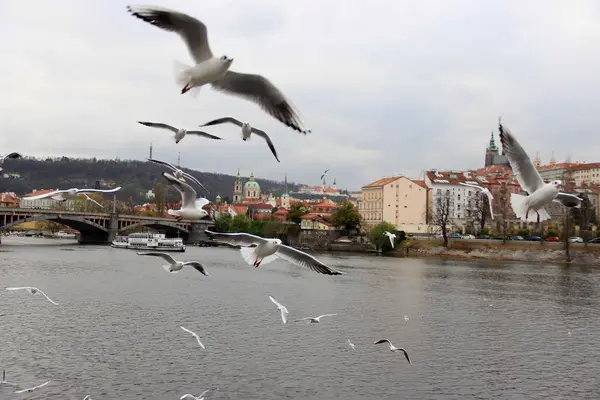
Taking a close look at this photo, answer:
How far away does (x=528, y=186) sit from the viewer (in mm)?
8680

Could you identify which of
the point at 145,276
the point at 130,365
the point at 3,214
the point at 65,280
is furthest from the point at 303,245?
the point at 130,365

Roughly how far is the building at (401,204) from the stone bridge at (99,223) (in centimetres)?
2077

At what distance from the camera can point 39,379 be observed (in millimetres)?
12703

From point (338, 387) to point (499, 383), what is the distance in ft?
11.5

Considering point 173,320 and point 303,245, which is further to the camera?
point 303,245

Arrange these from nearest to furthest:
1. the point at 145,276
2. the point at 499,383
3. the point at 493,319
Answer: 1. the point at 499,383
2. the point at 493,319
3. the point at 145,276

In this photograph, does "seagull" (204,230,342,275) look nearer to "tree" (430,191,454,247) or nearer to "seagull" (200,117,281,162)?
"seagull" (200,117,281,162)

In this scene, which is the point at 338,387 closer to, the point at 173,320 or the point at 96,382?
the point at 96,382

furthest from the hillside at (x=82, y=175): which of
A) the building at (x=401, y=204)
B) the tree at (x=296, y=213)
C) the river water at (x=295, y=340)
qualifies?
the river water at (x=295, y=340)

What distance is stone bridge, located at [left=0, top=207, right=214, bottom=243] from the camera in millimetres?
54053

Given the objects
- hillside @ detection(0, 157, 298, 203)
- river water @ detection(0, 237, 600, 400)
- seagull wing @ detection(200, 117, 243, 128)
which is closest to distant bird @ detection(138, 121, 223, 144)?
seagull wing @ detection(200, 117, 243, 128)

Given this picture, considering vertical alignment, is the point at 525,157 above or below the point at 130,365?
above

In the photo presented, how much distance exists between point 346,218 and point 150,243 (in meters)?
24.8

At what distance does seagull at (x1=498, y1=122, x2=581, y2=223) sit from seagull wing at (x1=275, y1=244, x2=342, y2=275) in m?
2.72
